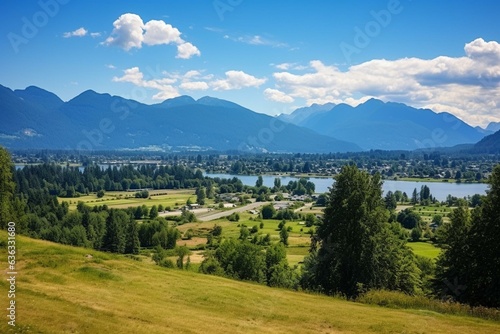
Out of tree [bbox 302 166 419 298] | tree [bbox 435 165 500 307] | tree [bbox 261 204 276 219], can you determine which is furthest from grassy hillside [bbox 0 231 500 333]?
tree [bbox 261 204 276 219]

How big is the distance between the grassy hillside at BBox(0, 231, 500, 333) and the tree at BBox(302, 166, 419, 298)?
18.5ft

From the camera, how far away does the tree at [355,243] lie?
2630 cm

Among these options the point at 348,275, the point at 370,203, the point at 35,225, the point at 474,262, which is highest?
the point at 370,203

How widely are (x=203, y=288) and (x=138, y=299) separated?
3.74 meters

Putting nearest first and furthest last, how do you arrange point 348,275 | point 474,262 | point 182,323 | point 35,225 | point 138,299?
1. point 182,323
2. point 138,299
3. point 474,262
4. point 348,275
5. point 35,225

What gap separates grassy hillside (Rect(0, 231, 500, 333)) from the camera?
1357 centimetres

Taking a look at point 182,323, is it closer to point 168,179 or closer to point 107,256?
point 107,256

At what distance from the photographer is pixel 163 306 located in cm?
1623

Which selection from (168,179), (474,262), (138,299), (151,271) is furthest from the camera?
(168,179)

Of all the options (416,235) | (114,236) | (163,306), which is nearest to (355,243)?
(163,306)

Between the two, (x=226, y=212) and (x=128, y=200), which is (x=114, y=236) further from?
(x=128, y=200)

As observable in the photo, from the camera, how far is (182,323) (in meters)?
14.5

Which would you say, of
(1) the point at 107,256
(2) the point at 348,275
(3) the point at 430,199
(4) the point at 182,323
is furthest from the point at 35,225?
(3) the point at 430,199

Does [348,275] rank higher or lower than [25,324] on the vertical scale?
lower
